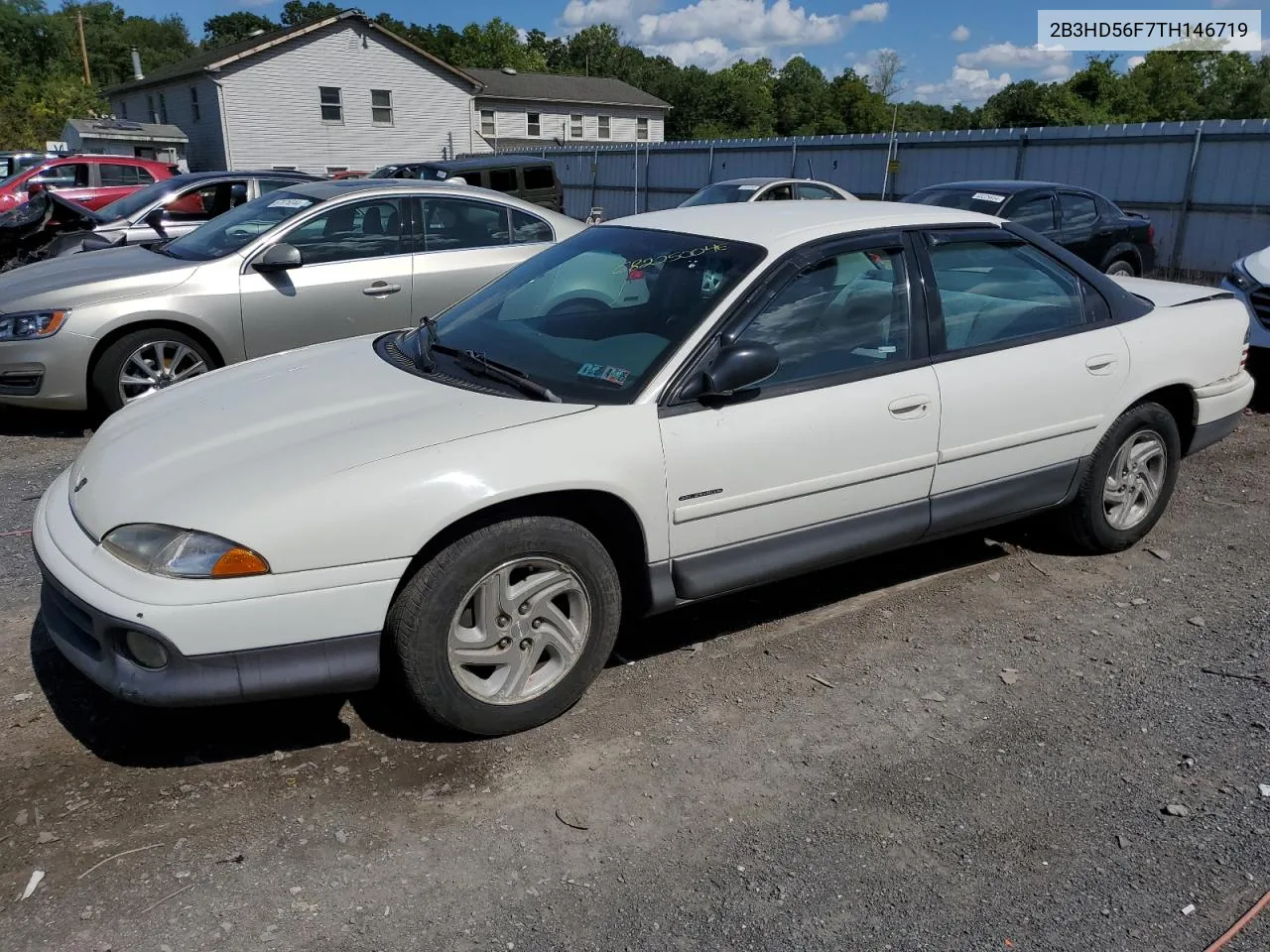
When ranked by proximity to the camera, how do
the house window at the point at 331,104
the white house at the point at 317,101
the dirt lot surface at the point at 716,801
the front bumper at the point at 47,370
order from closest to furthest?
the dirt lot surface at the point at 716,801
the front bumper at the point at 47,370
the white house at the point at 317,101
the house window at the point at 331,104

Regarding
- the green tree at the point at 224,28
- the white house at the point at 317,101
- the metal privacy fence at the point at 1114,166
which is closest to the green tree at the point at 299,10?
the green tree at the point at 224,28

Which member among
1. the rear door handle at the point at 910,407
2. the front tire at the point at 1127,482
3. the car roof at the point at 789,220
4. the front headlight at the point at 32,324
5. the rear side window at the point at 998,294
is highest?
the car roof at the point at 789,220

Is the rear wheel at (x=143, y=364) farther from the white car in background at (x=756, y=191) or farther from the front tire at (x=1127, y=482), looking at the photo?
the white car in background at (x=756, y=191)

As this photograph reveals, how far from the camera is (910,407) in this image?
3908 mm

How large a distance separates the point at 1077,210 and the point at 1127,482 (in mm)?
8232

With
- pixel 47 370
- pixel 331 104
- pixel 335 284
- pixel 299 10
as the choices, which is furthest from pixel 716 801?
pixel 299 10

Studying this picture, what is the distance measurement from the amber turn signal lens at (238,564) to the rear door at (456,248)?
4.75 metres

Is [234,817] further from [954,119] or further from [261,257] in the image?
[954,119]

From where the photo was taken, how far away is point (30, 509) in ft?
17.7

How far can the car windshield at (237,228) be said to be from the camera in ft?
23.3

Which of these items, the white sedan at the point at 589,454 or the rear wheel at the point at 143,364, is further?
the rear wheel at the point at 143,364

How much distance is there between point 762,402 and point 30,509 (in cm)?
414

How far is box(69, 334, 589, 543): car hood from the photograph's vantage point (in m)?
2.95

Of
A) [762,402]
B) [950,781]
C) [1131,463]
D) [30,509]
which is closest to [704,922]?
[950,781]
